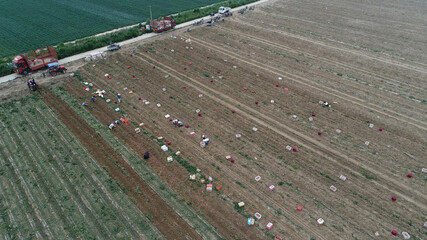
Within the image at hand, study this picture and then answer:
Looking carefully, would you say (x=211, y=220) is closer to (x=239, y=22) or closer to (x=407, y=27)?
(x=239, y=22)

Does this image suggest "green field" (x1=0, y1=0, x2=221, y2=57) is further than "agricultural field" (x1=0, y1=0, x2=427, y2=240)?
Yes

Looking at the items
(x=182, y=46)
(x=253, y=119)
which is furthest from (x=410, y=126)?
(x=182, y=46)

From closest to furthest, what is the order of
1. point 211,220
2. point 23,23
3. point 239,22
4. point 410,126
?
point 211,220 → point 410,126 → point 23,23 → point 239,22

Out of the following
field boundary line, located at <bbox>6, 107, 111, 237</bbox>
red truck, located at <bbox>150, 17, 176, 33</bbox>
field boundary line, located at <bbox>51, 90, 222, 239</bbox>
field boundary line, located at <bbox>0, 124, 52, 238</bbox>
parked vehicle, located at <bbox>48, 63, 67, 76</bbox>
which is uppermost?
red truck, located at <bbox>150, 17, 176, 33</bbox>

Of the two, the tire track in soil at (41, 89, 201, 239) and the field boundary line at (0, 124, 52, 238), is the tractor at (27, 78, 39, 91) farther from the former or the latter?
the field boundary line at (0, 124, 52, 238)

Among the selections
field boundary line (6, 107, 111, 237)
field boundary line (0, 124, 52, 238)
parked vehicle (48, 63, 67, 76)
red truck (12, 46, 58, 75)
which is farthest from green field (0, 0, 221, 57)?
field boundary line (0, 124, 52, 238)
